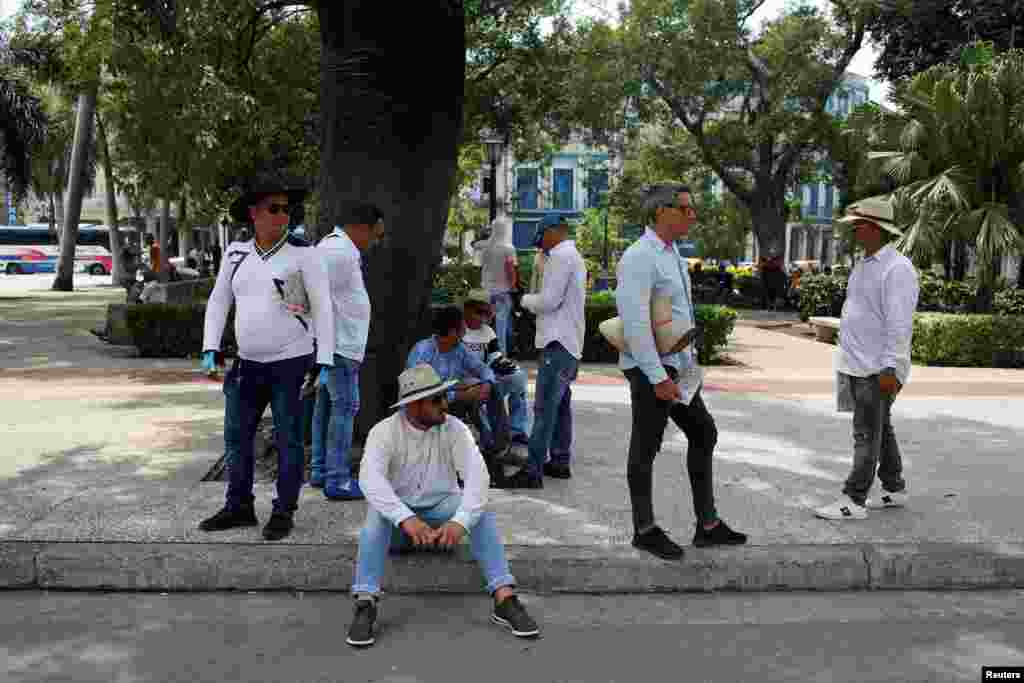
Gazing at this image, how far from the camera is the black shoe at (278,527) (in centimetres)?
492

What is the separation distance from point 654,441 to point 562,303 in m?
1.44

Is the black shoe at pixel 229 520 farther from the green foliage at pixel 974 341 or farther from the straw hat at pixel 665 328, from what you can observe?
the green foliage at pixel 974 341

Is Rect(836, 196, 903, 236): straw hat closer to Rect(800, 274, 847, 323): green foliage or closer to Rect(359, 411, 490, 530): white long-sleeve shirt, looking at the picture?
Rect(359, 411, 490, 530): white long-sleeve shirt

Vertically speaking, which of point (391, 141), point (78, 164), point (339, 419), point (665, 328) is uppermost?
point (78, 164)

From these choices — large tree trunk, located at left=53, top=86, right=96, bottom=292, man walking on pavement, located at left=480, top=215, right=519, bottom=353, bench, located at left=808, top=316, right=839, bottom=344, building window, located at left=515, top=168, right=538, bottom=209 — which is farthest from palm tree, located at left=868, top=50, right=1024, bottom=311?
building window, located at left=515, top=168, right=538, bottom=209

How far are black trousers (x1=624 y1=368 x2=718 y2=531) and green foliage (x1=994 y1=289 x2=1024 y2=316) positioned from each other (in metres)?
14.2

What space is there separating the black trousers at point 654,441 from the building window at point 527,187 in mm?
46681

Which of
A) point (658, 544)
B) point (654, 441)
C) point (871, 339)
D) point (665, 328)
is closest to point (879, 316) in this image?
point (871, 339)

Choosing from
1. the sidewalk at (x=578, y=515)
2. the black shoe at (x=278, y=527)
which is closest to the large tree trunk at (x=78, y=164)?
the sidewalk at (x=578, y=515)

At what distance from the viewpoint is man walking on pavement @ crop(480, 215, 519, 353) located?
912 centimetres

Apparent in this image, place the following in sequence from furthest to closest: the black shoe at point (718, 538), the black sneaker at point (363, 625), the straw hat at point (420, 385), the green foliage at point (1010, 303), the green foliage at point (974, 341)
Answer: the green foliage at point (1010, 303) → the green foliage at point (974, 341) → the black shoe at point (718, 538) → the straw hat at point (420, 385) → the black sneaker at point (363, 625)

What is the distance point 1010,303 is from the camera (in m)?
17.3

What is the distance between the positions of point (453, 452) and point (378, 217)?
1832mm

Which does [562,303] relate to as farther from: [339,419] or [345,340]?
[339,419]
